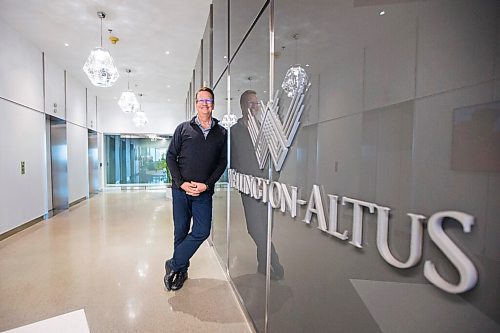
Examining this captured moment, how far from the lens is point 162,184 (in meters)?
14.1

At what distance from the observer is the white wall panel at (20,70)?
5191 mm

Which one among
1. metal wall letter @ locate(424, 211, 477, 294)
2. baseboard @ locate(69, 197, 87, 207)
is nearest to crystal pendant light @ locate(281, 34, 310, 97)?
metal wall letter @ locate(424, 211, 477, 294)

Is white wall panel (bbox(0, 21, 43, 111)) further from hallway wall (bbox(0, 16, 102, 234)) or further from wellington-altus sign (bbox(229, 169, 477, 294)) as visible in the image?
wellington-altus sign (bbox(229, 169, 477, 294))

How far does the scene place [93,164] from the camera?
446 inches

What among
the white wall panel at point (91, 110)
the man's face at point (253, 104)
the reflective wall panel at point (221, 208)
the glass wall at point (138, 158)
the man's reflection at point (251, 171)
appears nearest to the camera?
the man's reflection at point (251, 171)

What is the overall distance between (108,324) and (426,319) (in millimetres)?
2537

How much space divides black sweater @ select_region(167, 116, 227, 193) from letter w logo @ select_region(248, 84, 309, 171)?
76 centimetres

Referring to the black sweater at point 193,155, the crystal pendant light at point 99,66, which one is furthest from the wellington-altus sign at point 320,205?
the crystal pendant light at point 99,66

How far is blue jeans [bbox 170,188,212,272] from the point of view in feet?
10.1

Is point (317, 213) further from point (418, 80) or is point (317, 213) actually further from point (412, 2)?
point (412, 2)

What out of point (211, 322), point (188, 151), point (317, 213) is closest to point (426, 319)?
point (317, 213)

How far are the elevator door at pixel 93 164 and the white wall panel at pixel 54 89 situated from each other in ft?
11.0

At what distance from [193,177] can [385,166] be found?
2402mm

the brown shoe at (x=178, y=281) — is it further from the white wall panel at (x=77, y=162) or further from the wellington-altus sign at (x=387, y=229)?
the white wall panel at (x=77, y=162)
